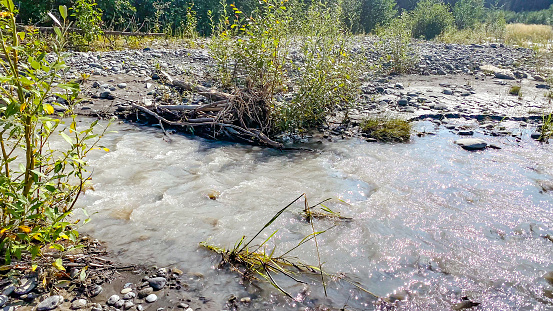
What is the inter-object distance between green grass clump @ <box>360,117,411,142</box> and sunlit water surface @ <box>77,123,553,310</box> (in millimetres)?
326

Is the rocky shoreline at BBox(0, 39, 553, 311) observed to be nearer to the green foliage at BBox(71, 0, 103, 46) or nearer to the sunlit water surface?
the sunlit water surface

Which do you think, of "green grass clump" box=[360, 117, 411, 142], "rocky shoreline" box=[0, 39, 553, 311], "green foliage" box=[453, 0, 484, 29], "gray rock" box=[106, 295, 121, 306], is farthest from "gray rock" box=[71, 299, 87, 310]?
"green foliage" box=[453, 0, 484, 29]

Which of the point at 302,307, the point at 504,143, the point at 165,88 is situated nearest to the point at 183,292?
the point at 302,307

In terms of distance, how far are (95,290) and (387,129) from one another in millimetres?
4963

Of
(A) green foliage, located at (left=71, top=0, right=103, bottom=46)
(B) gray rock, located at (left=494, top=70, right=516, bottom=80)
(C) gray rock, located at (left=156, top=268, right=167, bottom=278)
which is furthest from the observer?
(B) gray rock, located at (left=494, top=70, right=516, bottom=80)

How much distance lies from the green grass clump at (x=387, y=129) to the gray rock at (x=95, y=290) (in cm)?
472

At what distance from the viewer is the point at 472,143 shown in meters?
5.93

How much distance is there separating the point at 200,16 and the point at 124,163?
11.5 metres

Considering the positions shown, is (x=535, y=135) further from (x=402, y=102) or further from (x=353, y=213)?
(x=353, y=213)

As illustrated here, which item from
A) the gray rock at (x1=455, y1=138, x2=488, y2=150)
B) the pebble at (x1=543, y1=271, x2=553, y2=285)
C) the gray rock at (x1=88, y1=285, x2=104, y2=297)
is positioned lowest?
the pebble at (x1=543, y1=271, x2=553, y2=285)

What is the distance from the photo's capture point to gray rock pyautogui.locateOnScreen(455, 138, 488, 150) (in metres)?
5.87

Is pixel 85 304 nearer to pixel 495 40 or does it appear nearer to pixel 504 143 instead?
pixel 504 143

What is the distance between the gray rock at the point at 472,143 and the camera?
19.3 ft

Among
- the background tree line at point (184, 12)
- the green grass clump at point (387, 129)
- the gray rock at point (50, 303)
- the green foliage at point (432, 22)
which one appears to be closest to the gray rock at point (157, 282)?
the gray rock at point (50, 303)
